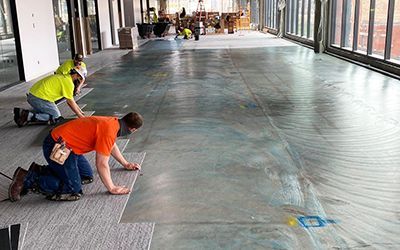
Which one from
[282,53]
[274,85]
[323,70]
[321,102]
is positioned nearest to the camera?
[321,102]

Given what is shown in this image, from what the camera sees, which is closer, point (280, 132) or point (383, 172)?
point (383, 172)

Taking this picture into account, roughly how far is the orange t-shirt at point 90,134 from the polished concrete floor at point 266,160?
60 centimetres

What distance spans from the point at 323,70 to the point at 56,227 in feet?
30.3

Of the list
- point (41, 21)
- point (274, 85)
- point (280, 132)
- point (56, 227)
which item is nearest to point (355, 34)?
point (274, 85)

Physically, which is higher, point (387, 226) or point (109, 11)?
point (109, 11)

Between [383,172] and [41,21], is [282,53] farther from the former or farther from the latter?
[383,172]

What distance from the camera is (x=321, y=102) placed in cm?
764

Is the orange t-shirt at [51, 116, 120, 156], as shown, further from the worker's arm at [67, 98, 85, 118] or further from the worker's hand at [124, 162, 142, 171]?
the worker's arm at [67, 98, 85, 118]

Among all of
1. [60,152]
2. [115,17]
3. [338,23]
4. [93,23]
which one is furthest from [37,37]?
[115,17]

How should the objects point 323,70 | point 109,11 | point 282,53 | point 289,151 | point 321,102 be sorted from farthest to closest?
1. point 109,11
2. point 282,53
3. point 323,70
4. point 321,102
5. point 289,151

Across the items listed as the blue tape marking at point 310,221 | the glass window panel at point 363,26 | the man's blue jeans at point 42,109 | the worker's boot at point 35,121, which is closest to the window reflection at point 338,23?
the glass window panel at point 363,26

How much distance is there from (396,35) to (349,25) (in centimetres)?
319

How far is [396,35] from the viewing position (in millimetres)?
10398

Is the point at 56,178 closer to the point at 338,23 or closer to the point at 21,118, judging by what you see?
the point at 21,118
